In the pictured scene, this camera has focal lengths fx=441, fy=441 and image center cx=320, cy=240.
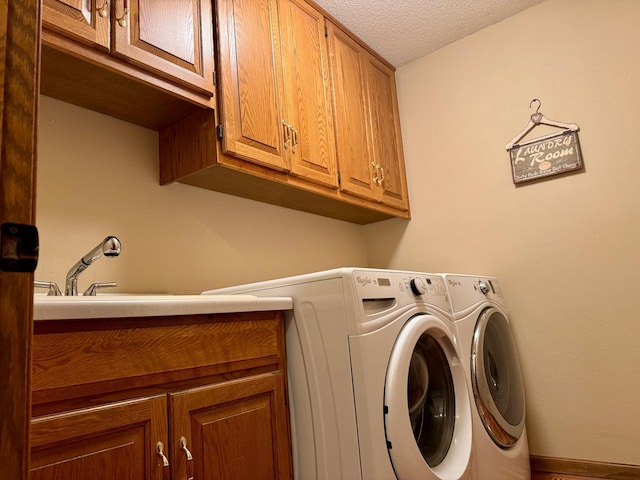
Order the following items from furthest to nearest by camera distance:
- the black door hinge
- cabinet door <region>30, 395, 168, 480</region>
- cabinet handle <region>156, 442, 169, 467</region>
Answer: cabinet handle <region>156, 442, 169, 467</region>, cabinet door <region>30, 395, 168, 480</region>, the black door hinge

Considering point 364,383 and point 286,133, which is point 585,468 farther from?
point 286,133

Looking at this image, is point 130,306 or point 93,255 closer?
point 130,306

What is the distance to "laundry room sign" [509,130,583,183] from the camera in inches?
83.3

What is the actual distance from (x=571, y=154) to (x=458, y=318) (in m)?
1.09

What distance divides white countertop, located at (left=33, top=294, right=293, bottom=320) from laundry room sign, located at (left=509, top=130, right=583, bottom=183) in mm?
1650

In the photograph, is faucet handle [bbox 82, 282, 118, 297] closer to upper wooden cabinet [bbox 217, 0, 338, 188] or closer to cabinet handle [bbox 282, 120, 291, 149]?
upper wooden cabinet [bbox 217, 0, 338, 188]

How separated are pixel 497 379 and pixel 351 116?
4.54ft

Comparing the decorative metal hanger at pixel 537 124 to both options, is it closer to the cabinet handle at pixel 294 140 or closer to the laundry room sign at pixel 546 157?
the laundry room sign at pixel 546 157

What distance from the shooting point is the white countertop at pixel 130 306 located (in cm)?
79

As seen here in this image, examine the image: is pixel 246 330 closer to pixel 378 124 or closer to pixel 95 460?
pixel 95 460

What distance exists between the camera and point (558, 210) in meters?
2.15

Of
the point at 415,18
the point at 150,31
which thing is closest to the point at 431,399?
the point at 150,31

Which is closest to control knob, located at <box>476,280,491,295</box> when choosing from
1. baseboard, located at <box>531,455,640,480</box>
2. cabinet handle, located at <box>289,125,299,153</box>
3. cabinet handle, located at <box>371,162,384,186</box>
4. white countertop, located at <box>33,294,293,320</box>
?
cabinet handle, located at <box>371,162,384,186</box>

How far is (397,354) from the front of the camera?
4.06 feet
